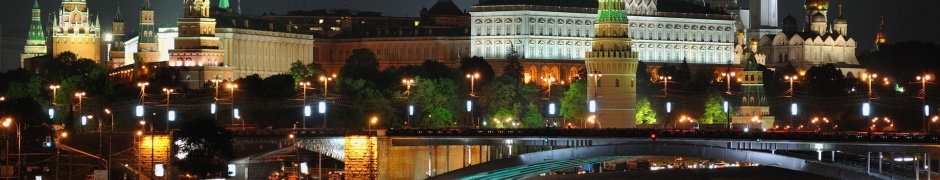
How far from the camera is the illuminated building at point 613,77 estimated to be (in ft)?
636

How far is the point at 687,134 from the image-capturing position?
124 metres

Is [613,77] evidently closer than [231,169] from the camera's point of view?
No

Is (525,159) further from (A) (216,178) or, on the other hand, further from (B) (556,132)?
(A) (216,178)

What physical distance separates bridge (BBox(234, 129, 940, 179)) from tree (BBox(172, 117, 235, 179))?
2.89 metres

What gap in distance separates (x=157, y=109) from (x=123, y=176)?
45.3 metres

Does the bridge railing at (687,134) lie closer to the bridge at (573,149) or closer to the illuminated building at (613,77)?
the bridge at (573,149)

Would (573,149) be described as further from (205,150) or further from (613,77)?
(613,77)

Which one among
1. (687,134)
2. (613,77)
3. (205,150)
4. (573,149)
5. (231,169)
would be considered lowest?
(231,169)

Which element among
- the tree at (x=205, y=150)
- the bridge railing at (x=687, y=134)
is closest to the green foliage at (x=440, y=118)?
the tree at (x=205, y=150)

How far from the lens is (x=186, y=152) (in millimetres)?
138500

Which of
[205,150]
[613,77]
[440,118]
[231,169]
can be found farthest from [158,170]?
[613,77]

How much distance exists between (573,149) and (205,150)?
1955 centimetres

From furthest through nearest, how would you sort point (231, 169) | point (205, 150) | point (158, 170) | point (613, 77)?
point (613, 77), point (231, 169), point (205, 150), point (158, 170)

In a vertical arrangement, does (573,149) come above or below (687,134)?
below
